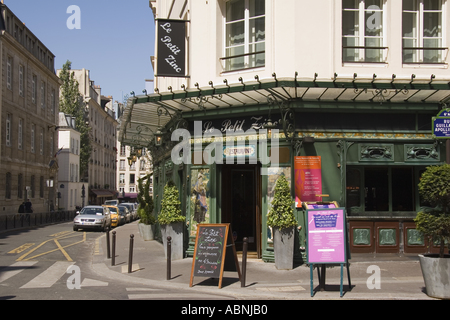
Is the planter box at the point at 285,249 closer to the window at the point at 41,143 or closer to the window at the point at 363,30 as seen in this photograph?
the window at the point at 363,30

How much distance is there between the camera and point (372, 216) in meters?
13.2

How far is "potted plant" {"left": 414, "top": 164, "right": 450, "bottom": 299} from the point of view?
349 inches

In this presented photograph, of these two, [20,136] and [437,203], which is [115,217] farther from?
[437,203]

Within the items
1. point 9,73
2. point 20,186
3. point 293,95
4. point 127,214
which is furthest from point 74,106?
point 293,95

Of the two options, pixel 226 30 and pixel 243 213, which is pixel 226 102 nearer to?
pixel 226 30

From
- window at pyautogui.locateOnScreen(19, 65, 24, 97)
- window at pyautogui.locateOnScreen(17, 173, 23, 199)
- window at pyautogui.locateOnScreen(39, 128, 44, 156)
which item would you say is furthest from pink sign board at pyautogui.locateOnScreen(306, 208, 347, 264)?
window at pyautogui.locateOnScreen(39, 128, 44, 156)

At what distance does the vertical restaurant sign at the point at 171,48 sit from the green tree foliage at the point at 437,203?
25.2ft

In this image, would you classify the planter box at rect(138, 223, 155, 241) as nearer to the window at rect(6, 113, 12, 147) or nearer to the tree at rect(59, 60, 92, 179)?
the window at rect(6, 113, 12, 147)

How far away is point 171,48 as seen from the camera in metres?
14.3

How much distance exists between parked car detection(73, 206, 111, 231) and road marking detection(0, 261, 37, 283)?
13.4 m

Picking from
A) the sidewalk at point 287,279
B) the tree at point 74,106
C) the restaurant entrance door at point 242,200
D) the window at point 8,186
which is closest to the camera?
the sidewalk at point 287,279

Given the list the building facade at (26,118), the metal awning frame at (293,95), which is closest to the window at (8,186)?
the building facade at (26,118)

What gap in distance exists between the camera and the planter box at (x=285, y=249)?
12.1 meters
